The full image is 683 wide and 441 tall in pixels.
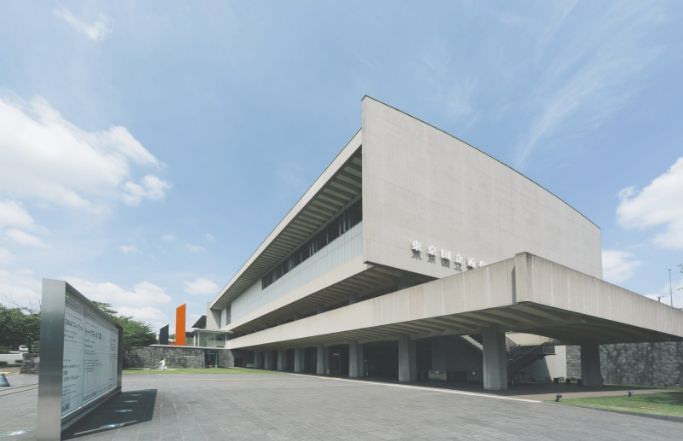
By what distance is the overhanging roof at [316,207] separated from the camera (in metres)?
30.6

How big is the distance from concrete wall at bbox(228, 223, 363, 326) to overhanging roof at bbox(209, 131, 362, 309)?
2.73m

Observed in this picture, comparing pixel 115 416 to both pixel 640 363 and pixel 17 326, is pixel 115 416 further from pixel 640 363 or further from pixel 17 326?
pixel 17 326

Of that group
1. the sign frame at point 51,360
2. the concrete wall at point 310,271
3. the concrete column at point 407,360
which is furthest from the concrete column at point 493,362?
the sign frame at point 51,360

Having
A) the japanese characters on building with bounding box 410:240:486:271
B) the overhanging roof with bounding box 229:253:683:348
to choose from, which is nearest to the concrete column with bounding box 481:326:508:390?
the overhanging roof with bounding box 229:253:683:348

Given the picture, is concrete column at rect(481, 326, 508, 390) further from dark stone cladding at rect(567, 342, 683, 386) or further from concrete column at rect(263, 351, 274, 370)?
concrete column at rect(263, 351, 274, 370)

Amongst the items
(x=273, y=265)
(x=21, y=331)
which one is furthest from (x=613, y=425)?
(x=21, y=331)

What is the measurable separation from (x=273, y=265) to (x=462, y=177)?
31354 millimetres

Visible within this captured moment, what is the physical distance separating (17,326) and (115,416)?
5718 cm

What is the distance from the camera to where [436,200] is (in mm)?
30812

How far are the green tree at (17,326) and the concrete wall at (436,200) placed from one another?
5244 cm

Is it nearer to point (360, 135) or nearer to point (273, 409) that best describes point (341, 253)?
point (360, 135)

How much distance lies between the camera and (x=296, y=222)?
134ft

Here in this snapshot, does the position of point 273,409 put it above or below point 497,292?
below

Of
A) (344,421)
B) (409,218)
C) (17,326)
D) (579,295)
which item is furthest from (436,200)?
(17,326)
